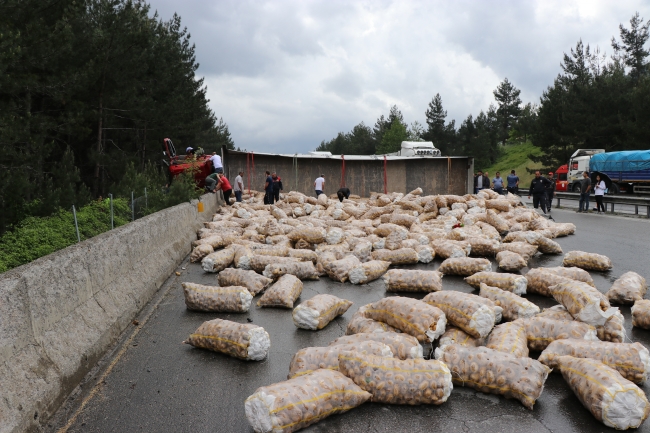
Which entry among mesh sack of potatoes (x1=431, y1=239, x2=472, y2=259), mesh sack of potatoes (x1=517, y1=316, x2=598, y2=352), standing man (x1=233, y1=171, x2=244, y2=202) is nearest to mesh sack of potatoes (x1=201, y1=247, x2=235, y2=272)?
mesh sack of potatoes (x1=431, y1=239, x2=472, y2=259)

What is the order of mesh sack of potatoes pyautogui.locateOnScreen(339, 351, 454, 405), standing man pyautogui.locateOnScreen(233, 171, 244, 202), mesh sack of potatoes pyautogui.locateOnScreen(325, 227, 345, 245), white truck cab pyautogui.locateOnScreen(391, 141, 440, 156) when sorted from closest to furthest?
mesh sack of potatoes pyautogui.locateOnScreen(339, 351, 454, 405) < mesh sack of potatoes pyautogui.locateOnScreen(325, 227, 345, 245) < standing man pyautogui.locateOnScreen(233, 171, 244, 202) < white truck cab pyautogui.locateOnScreen(391, 141, 440, 156)

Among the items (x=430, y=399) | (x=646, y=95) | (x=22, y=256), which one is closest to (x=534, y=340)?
(x=430, y=399)

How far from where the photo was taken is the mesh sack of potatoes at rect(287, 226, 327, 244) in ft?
35.1

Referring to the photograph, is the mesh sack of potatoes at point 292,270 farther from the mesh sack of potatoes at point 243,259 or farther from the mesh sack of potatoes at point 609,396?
the mesh sack of potatoes at point 609,396

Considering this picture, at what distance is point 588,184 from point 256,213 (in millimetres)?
14719

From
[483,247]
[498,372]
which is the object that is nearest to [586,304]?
[498,372]

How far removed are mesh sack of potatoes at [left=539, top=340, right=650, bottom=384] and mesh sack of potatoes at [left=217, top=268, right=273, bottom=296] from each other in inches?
157

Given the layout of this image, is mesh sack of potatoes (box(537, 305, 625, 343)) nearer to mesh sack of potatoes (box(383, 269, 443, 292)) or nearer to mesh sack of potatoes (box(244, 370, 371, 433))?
mesh sack of potatoes (box(383, 269, 443, 292))

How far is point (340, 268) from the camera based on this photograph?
8.35 meters

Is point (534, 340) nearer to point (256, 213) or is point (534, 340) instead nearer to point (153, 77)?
point (256, 213)

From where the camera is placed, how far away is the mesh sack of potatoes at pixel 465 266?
8.27m

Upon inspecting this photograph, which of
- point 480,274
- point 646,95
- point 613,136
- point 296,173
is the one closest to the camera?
point 480,274

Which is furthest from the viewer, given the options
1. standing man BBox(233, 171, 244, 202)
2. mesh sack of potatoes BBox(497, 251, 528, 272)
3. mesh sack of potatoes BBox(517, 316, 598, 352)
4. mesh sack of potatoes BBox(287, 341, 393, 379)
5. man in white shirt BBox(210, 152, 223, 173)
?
standing man BBox(233, 171, 244, 202)

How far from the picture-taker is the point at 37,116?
1973 centimetres
